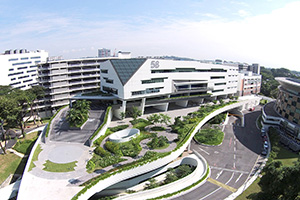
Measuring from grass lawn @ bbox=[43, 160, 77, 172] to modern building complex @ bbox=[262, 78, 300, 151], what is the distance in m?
52.0

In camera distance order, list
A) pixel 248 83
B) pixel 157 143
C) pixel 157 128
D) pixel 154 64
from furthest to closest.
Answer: pixel 248 83, pixel 154 64, pixel 157 128, pixel 157 143

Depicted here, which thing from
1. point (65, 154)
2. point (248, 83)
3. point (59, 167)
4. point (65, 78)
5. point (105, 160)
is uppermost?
point (65, 78)

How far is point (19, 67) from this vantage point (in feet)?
241

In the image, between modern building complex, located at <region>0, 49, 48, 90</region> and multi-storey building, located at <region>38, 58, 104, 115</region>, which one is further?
multi-storey building, located at <region>38, 58, 104, 115</region>

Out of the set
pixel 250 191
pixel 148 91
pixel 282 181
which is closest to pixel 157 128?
pixel 148 91

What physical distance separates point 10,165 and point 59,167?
48.6ft

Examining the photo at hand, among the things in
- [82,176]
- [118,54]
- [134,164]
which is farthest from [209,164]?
[118,54]

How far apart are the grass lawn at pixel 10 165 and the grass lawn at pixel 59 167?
9804mm

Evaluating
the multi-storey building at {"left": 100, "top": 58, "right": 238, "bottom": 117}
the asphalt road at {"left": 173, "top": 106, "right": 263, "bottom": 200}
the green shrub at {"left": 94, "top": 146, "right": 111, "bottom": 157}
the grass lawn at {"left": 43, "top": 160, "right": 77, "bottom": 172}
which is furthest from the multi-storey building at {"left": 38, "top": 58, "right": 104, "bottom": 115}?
the asphalt road at {"left": 173, "top": 106, "right": 263, "bottom": 200}

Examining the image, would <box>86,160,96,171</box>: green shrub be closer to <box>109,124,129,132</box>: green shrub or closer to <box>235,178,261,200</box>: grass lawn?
<box>109,124,129,132</box>: green shrub

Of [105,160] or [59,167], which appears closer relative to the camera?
[59,167]

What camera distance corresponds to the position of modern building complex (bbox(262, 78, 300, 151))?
2035 inches

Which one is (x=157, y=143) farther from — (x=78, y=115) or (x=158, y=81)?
(x=158, y=81)

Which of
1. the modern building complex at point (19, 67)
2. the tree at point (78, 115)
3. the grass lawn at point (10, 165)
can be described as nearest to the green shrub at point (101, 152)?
the tree at point (78, 115)
